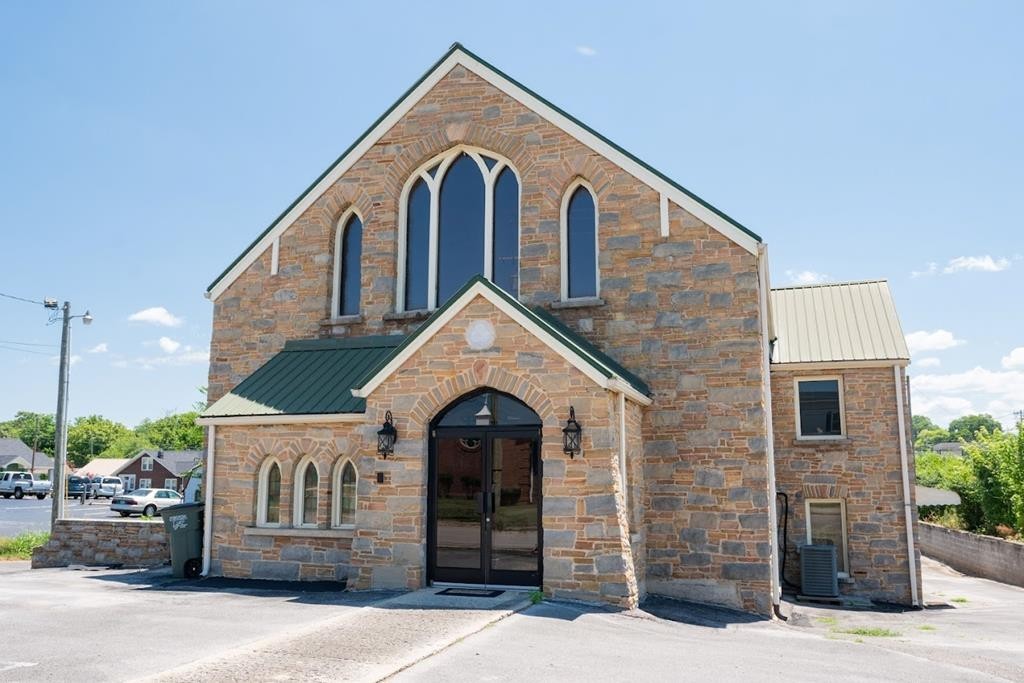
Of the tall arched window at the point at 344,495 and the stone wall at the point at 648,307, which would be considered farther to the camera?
the tall arched window at the point at 344,495

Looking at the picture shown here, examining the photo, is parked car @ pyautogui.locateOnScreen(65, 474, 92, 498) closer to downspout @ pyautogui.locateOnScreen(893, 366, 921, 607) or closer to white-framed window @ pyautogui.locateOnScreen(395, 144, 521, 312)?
white-framed window @ pyautogui.locateOnScreen(395, 144, 521, 312)

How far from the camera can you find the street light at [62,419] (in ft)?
75.7

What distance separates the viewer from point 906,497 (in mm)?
16141

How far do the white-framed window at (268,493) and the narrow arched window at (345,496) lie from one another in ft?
3.81

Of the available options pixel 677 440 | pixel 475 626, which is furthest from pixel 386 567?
pixel 677 440

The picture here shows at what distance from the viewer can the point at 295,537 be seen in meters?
14.4

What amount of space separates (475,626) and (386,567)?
3537 mm

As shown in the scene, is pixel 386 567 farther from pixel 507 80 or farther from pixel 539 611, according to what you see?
pixel 507 80

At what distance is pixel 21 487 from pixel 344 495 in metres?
58.3

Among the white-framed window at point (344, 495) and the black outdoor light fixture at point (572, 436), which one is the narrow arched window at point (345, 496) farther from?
the black outdoor light fixture at point (572, 436)

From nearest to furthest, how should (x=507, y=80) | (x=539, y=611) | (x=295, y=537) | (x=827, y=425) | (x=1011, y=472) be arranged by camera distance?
(x=539, y=611), (x=295, y=537), (x=507, y=80), (x=827, y=425), (x=1011, y=472)

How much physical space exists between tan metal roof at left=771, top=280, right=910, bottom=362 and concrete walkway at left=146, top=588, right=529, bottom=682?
9.42m

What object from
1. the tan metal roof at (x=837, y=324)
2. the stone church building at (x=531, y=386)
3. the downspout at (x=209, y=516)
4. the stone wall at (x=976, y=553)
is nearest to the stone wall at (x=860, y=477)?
the stone church building at (x=531, y=386)

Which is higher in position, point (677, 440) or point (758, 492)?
point (677, 440)
